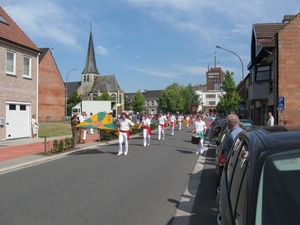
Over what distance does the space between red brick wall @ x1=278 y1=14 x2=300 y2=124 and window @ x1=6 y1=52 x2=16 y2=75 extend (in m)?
16.2

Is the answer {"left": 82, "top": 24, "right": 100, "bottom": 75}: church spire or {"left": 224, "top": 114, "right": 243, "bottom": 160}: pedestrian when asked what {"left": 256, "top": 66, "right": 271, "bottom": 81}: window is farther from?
{"left": 82, "top": 24, "right": 100, "bottom": 75}: church spire

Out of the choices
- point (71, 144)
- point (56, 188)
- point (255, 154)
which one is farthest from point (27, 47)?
point (255, 154)

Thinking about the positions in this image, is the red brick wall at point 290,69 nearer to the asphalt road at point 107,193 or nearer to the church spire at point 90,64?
the asphalt road at point 107,193

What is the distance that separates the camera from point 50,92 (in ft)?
181

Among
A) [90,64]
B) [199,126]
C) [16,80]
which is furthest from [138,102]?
[199,126]

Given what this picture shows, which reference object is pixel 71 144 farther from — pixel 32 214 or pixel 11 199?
pixel 32 214

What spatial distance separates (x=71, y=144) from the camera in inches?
602

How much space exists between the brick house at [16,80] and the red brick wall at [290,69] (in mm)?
15820

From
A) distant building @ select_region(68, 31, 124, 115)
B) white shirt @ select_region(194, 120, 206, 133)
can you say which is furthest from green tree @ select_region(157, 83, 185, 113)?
white shirt @ select_region(194, 120, 206, 133)

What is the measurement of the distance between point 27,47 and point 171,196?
17.1 meters

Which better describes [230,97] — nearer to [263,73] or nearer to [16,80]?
[263,73]

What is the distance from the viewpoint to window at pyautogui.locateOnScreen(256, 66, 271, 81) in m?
27.6

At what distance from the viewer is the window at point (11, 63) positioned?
19.3 meters

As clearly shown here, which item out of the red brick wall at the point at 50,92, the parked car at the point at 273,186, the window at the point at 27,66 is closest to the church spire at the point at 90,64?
the red brick wall at the point at 50,92
